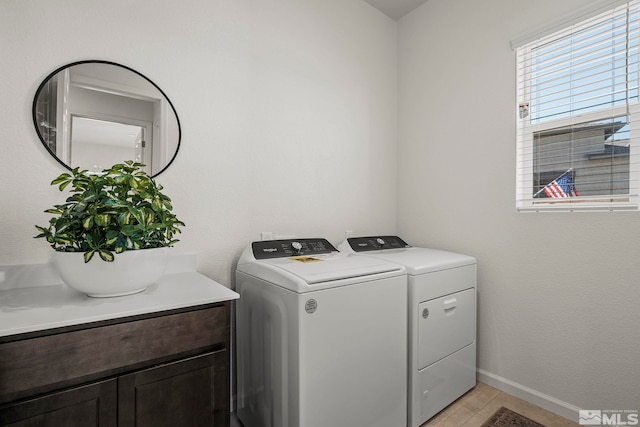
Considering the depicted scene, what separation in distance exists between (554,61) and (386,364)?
76.8 inches

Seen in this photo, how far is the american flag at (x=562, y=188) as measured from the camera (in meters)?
1.68

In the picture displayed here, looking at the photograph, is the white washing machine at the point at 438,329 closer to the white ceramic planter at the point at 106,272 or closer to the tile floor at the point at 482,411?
the tile floor at the point at 482,411

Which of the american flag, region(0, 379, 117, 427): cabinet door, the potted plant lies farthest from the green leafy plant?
the american flag

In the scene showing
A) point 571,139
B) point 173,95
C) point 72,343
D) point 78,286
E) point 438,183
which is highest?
point 173,95

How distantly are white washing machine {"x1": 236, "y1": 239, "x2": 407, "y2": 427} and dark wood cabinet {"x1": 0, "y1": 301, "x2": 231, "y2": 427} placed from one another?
0.25 m

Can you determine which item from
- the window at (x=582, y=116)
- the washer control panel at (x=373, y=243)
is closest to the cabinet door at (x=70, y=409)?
the washer control panel at (x=373, y=243)

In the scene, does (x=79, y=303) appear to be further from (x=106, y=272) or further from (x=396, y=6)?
(x=396, y=6)

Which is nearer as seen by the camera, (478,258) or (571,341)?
(571,341)

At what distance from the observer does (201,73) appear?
64.9 inches

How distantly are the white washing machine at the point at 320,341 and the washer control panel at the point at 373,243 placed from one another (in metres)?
0.39

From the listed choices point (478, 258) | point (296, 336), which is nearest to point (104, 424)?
point (296, 336)

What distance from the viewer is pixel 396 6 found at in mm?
2432

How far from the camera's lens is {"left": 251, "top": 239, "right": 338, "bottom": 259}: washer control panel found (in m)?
1.64

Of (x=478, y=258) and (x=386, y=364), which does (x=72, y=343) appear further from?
(x=478, y=258)
